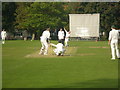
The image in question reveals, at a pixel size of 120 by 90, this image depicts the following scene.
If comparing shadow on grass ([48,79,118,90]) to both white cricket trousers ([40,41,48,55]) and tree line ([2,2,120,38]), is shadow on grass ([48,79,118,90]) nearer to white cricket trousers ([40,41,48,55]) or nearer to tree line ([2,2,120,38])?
white cricket trousers ([40,41,48,55])

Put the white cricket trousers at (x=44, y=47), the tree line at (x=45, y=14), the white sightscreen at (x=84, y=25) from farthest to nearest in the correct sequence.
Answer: the tree line at (x=45, y=14) < the white sightscreen at (x=84, y=25) < the white cricket trousers at (x=44, y=47)

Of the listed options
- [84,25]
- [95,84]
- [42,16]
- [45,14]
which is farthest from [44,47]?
[45,14]

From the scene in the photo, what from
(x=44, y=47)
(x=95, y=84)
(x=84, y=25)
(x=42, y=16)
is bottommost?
(x=95, y=84)

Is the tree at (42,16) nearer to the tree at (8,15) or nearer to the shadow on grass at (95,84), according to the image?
the tree at (8,15)

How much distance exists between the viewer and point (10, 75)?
1339 centimetres

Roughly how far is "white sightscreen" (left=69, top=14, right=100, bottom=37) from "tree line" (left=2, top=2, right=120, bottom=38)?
873 centimetres

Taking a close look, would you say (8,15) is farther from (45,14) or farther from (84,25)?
(84,25)

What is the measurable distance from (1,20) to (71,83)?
6883 cm

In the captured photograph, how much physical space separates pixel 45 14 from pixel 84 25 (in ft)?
55.3

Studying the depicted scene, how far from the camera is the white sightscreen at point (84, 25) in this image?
60000 mm

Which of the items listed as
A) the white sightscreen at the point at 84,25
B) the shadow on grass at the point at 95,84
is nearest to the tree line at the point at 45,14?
the white sightscreen at the point at 84,25

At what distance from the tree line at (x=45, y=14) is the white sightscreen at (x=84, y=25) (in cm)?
873

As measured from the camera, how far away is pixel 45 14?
76.1m

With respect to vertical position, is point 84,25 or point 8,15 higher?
point 8,15
